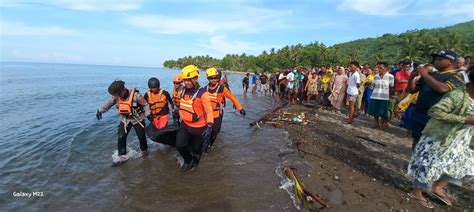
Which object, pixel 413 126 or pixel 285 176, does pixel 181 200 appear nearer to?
pixel 285 176

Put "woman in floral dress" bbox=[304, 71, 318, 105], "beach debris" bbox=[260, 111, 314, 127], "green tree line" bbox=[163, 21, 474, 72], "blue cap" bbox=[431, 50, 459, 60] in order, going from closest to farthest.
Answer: "blue cap" bbox=[431, 50, 459, 60]
"beach debris" bbox=[260, 111, 314, 127]
"woman in floral dress" bbox=[304, 71, 318, 105]
"green tree line" bbox=[163, 21, 474, 72]

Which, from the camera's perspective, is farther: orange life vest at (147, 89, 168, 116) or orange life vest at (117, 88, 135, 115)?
orange life vest at (147, 89, 168, 116)

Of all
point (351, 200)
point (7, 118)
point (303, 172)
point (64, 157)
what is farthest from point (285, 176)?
point (7, 118)

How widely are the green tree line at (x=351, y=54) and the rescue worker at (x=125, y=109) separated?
5.24m

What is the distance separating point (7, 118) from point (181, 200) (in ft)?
41.4

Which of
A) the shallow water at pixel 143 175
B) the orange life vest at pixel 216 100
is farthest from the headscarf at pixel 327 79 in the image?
the orange life vest at pixel 216 100

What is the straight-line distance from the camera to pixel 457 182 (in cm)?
361

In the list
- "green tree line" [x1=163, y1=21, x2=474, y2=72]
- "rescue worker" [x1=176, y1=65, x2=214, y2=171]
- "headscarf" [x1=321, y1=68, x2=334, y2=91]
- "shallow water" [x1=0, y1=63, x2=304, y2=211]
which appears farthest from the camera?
"green tree line" [x1=163, y1=21, x2=474, y2=72]

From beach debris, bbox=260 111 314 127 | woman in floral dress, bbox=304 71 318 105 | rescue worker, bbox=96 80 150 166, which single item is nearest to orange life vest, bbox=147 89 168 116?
rescue worker, bbox=96 80 150 166

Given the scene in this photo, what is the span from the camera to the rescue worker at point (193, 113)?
468cm

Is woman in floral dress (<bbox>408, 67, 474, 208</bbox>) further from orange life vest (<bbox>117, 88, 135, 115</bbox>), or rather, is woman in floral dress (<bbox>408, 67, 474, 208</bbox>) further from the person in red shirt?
orange life vest (<bbox>117, 88, 135, 115</bbox>)

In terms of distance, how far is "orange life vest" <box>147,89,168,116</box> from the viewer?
587 centimetres

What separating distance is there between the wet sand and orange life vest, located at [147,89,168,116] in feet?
10.3

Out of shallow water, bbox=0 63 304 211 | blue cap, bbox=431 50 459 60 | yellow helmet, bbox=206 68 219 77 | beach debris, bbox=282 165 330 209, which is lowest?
shallow water, bbox=0 63 304 211
